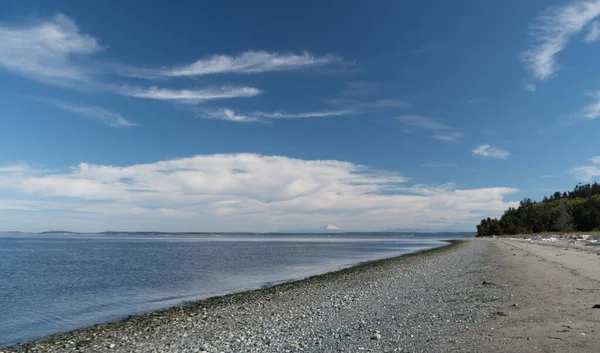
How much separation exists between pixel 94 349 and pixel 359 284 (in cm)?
1984

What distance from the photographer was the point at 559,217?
134000 millimetres

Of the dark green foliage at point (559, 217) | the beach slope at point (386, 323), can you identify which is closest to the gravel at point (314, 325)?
the beach slope at point (386, 323)

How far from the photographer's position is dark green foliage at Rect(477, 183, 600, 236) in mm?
122219

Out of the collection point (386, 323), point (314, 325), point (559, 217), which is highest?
point (559, 217)

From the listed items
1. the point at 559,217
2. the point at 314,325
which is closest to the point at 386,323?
the point at 314,325

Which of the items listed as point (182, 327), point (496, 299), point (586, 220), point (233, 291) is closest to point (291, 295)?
point (233, 291)

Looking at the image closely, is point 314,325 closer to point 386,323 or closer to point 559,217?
point 386,323

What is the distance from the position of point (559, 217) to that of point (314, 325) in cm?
14825

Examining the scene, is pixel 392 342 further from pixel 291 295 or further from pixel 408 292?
pixel 291 295

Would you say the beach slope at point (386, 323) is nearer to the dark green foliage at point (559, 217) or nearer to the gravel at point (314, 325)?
the gravel at point (314, 325)

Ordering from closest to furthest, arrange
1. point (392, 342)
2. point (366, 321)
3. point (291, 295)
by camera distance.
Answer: point (392, 342) → point (366, 321) → point (291, 295)

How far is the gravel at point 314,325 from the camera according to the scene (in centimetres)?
1232

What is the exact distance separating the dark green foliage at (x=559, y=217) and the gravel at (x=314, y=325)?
413 ft

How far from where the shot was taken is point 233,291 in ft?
98.8
